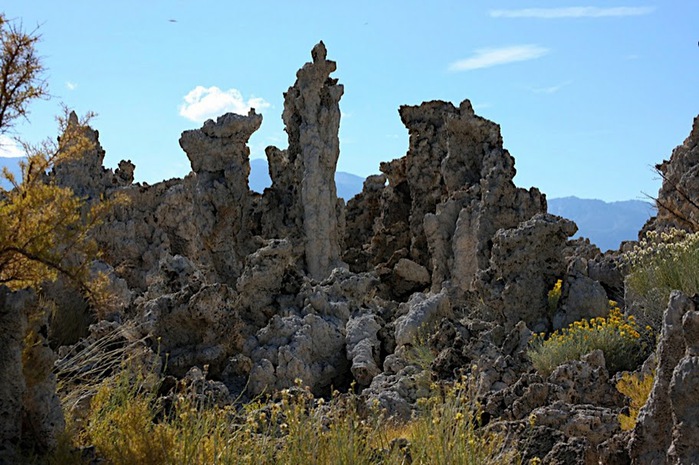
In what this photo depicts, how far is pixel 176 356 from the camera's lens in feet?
35.2

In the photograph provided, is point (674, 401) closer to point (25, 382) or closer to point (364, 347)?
point (25, 382)

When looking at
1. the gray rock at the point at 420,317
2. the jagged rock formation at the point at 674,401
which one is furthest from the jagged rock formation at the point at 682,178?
the jagged rock formation at the point at 674,401

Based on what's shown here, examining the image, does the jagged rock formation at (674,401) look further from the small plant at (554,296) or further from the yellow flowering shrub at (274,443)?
the small plant at (554,296)

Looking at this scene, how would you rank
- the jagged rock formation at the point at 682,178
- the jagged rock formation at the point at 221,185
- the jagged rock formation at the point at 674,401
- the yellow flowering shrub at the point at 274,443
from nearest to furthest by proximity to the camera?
1. the jagged rock formation at the point at 674,401
2. the yellow flowering shrub at the point at 274,443
3. the jagged rock formation at the point at 682,178
4. the jagged rock formation at the point at 221,185

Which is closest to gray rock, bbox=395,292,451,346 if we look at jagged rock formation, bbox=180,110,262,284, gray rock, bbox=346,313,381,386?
gray rock, bbox=346,313,381,386

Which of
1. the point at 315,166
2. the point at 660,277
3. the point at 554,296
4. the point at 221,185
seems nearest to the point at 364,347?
the point at 554,296

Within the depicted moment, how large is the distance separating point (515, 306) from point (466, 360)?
234 centimetres

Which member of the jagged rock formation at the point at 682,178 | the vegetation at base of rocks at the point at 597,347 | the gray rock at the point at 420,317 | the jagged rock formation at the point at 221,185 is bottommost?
the vegetation at base of rocks at the point at 597,347

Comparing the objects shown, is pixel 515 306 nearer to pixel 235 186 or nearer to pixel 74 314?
pixel 74 314

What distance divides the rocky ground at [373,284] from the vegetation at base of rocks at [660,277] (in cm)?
61

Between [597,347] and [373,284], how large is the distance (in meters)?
5.01

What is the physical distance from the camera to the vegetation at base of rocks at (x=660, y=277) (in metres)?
10.2

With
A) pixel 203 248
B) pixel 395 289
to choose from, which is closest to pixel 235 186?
pixel 203 248

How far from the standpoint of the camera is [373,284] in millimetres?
14398
